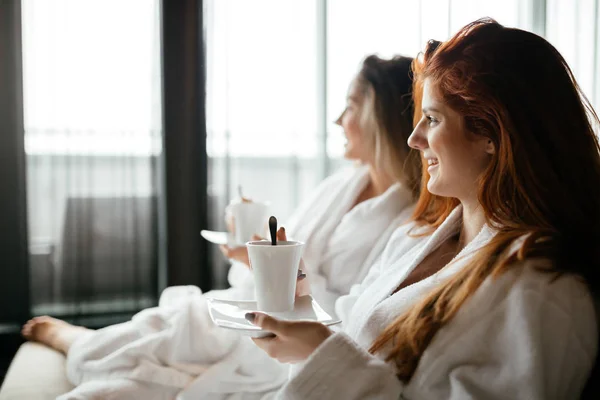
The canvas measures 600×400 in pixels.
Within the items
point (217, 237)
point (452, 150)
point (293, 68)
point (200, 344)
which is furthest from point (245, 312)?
point (293, 68)

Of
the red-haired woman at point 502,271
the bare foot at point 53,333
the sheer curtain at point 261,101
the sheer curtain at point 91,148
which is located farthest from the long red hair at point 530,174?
the sheer curtain at point 91,148

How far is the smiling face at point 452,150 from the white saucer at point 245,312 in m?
0.35

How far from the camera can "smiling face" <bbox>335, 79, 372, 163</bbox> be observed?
6.22ft

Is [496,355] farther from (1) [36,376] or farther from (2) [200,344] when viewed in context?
(1) [36,376]

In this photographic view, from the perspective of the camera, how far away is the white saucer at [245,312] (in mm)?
932

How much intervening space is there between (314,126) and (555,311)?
1836mm

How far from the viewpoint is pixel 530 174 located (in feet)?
3.11

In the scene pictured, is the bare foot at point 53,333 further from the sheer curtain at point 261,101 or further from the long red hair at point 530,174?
the long red hair at point 530,174

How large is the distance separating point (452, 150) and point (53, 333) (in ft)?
4.55

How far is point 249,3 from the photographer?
247 cm

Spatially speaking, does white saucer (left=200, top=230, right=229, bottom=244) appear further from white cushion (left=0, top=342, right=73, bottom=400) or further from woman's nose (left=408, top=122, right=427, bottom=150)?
woman's nose (left=408, top=122, right=427, bottom=150)

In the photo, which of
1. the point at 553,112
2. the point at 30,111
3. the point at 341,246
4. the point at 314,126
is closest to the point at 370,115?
the point at 341,246

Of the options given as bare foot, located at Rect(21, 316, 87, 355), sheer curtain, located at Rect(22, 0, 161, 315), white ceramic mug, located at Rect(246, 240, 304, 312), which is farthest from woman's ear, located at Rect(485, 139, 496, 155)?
sheer curtain, located at Rect(22, 0, 161, 315)

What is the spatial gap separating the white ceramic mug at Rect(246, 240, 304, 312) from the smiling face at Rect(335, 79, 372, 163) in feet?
2.99
